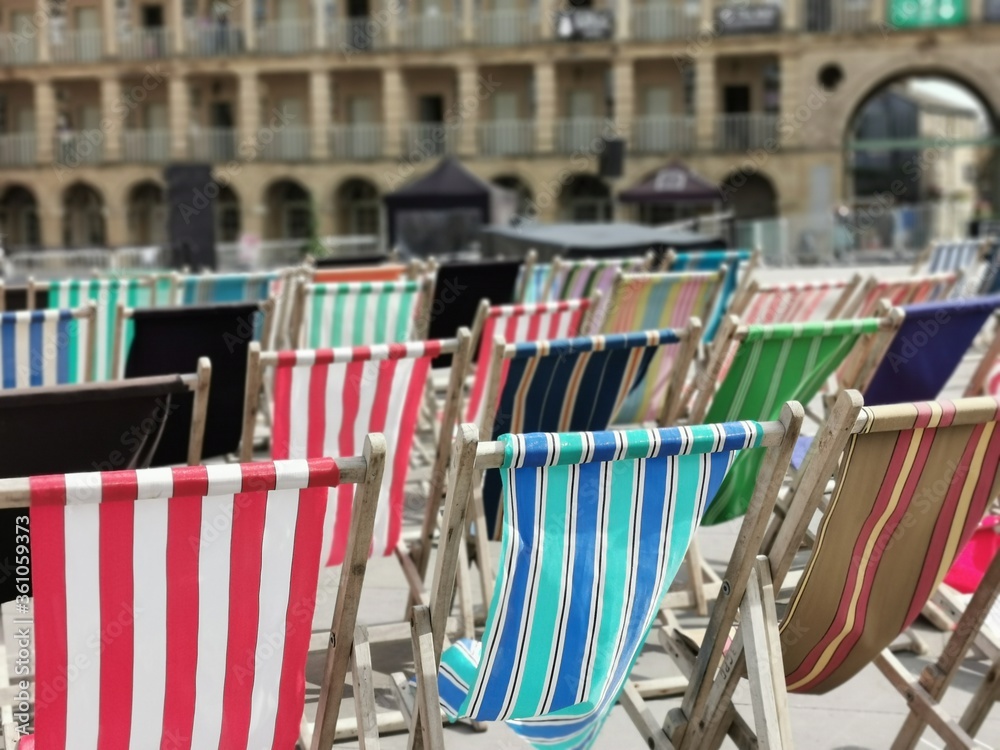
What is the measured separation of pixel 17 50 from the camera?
32719 millimetres

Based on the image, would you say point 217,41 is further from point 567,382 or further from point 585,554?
point 585,554

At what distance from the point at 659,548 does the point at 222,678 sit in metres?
0.75

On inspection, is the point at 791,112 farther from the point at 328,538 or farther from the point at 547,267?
the point at 328,538

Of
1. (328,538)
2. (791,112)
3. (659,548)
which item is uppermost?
(791,112)

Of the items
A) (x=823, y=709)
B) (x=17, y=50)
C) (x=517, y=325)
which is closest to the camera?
(x=823, y=709)

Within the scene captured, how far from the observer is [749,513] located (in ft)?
7.38

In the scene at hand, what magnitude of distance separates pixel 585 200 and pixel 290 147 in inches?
282

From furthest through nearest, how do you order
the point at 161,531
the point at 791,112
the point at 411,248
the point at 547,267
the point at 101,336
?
the point at 791,112 < the point at 411,248 < the point at 547,267 < the point at 101,336 < the point at 161,531

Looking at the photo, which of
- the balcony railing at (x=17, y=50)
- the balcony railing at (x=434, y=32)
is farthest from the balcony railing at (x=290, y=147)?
the balcony railing at (x=17, y=50)

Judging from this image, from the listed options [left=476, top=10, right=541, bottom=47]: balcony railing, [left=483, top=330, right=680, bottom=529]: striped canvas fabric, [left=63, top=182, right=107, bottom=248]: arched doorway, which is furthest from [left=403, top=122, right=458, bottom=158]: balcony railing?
[left=483, top=330, right=680, bottom=529]: striped canvas fabric

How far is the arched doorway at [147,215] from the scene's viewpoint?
33312mm

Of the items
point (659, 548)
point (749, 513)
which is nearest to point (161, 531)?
point (659, 548)

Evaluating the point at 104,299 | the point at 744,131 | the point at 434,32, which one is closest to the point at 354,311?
the point at 104,299

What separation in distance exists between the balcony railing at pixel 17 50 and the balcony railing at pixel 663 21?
14840 millimetres
